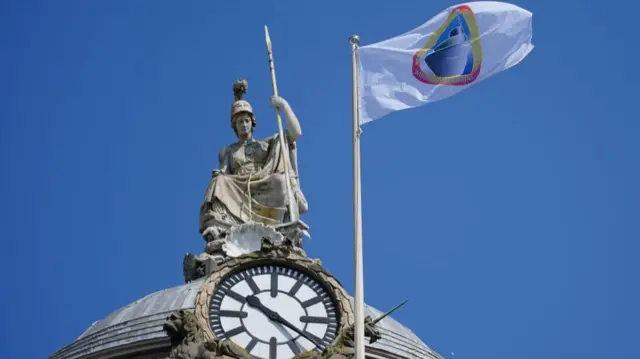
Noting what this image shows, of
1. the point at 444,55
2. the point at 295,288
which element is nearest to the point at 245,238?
the point at 295,288

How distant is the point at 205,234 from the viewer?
50.0m

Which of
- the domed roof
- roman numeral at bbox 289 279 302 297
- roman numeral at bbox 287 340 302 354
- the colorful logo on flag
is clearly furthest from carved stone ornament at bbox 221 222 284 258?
the colorful logo on flag

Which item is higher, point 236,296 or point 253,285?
point 253,285

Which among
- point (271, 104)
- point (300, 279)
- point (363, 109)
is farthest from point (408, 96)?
point (271, 104)

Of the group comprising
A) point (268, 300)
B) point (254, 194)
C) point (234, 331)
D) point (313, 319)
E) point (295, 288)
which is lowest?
point (234, 331)

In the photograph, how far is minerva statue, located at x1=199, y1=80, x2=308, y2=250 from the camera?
165 feet

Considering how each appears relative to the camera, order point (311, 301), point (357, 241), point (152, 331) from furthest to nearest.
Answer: point (152, 331) < point (311, 301) < point (357, 241)

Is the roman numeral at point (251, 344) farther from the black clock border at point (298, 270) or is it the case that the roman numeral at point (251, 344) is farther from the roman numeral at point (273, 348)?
the roman numeral at point (273, 348)

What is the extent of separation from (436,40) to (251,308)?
5460mm

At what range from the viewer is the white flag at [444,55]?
4356cm

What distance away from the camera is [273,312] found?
43688mm

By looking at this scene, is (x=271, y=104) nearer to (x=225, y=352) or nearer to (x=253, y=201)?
(x=253, y=201)

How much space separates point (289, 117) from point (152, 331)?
230 inches

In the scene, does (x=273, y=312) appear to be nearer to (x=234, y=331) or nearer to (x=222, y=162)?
(x=234, y=331)
